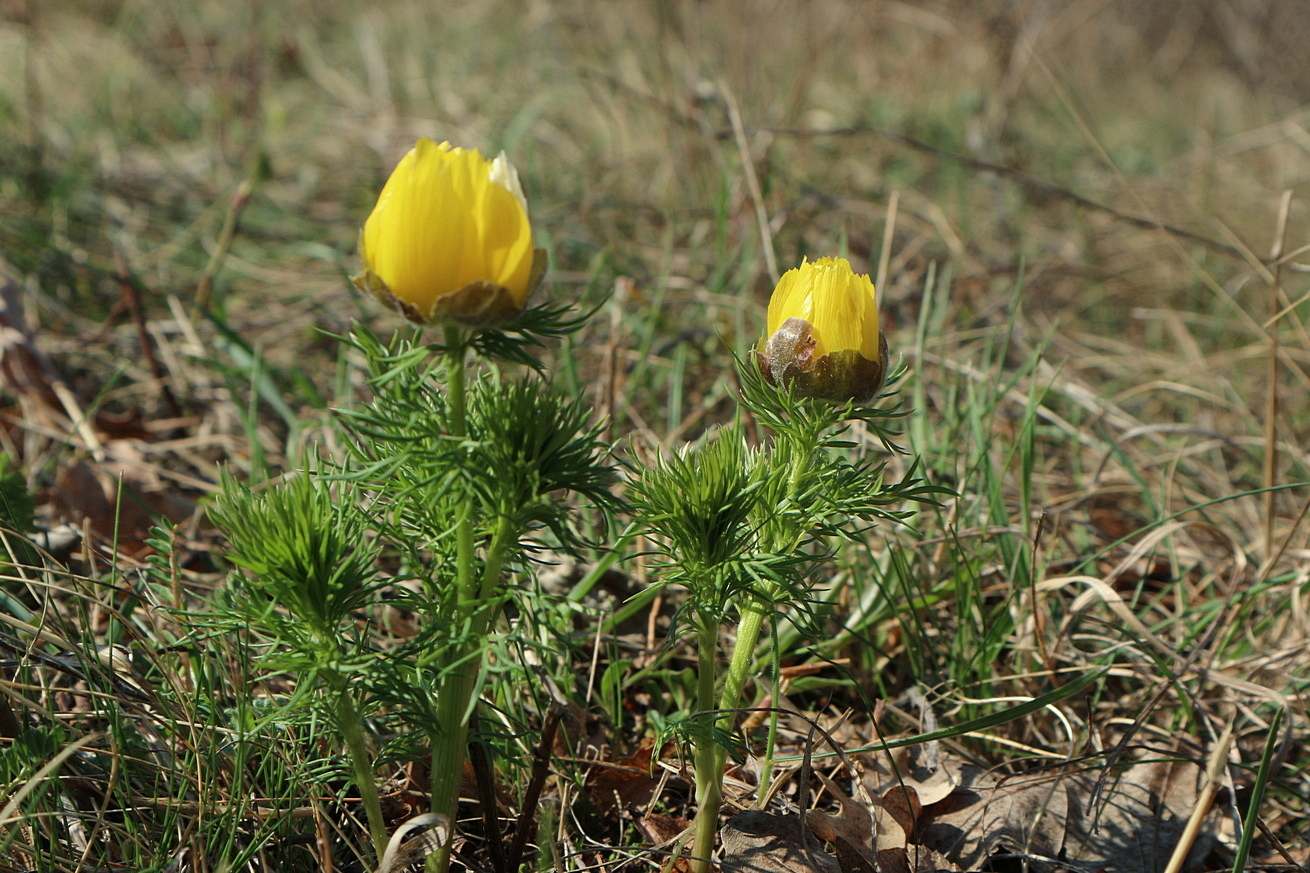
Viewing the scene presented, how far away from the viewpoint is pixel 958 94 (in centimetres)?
489

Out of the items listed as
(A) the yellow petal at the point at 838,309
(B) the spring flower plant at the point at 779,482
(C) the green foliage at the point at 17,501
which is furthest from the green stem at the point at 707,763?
(C) the green foliage at the point at 17,501

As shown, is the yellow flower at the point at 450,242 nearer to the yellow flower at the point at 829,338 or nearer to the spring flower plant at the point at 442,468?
the spring flower plant at the point at 442,468

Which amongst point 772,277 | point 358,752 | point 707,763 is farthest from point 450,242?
point 772,277

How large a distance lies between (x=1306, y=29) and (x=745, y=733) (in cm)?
821

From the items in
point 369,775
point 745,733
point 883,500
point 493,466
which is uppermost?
point 493,466

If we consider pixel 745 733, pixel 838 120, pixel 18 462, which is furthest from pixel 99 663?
pixel 838 120

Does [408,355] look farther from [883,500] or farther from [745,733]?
[745,733]

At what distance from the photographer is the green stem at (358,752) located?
1.07 meters

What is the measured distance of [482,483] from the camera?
101cm

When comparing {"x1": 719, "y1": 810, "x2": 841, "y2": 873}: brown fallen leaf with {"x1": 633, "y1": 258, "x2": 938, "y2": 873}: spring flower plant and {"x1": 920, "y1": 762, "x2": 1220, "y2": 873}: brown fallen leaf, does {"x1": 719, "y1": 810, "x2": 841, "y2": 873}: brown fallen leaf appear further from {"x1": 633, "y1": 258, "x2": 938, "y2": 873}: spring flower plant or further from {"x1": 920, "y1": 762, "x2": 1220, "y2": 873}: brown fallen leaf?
{"x1": 920, "y1": 762, "x2": 1220, "y2": 873}: brown fallen leaf

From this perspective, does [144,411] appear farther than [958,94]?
No

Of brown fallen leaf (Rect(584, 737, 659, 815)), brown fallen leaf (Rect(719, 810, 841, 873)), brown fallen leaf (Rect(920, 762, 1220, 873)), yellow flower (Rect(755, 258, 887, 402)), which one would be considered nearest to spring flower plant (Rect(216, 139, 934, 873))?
yellow flower (Rect(755, 258, 887, 402))

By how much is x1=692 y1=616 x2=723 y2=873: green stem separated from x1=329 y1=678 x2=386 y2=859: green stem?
1.24 ft

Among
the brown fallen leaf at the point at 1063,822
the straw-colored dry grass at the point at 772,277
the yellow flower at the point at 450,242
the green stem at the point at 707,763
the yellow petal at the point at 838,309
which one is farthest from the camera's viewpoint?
the straw-colored dry grass at the point at 772,277
